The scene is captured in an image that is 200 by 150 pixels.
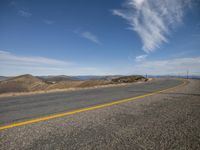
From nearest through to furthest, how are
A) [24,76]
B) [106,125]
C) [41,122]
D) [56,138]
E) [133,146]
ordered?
[133,146], [56,138], [106,125], [41,122], [24,76]

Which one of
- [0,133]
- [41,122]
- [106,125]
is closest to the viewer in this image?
[0,133]

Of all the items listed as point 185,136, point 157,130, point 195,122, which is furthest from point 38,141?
point 195,122

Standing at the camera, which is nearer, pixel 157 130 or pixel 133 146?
pixel 133 146

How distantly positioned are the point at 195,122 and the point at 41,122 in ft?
12.6

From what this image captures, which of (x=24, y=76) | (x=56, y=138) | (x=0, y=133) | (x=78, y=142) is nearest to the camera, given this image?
(x=78, y=142)

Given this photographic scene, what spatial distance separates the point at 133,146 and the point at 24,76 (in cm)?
9630

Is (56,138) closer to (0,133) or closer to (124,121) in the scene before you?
(0,133)

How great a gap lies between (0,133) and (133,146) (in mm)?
2610

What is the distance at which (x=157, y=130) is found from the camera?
254 cm

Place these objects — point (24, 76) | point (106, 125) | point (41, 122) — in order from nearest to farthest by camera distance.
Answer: point (106, 125), point (41, 122), point (24, 76)

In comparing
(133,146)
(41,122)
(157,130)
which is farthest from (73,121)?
(157,130)

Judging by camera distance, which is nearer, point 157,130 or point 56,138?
point 56,138

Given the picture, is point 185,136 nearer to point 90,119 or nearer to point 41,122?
point 90,119

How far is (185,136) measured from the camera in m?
2.26
